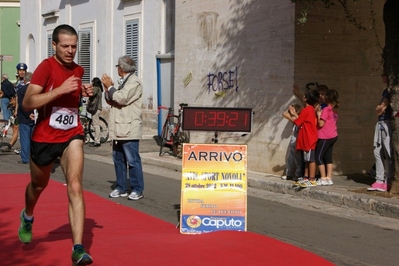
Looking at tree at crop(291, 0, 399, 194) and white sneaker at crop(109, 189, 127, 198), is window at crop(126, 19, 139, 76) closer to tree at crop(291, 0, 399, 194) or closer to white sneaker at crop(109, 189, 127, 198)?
white sneaker at crop(109, 189, 127, 198)

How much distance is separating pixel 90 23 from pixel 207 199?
62.8 ft

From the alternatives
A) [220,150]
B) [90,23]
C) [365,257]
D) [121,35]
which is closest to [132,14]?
[121,35]

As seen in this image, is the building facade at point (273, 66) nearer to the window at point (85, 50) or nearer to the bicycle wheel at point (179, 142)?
the bicycle wheel at point (179, 142)

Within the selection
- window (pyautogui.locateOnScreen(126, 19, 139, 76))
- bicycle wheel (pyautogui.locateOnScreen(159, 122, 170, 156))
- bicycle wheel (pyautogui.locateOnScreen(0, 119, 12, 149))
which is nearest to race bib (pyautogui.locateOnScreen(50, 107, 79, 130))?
bicycle wheel (pyautogui.locateOnScreen(159, 122, 170, 156))

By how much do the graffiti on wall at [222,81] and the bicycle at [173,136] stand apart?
0.87 m

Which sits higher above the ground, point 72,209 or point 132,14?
point 132,14

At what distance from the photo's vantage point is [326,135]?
1331 cm

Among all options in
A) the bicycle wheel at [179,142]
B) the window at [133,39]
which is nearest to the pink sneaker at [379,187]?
the bicycle wheel at [179,142]

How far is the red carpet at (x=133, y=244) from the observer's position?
24.9ft

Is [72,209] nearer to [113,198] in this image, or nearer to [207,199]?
[207,199]

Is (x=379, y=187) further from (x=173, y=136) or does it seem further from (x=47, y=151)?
(x=173, y=136)

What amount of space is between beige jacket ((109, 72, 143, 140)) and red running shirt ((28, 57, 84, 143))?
3.74 metres

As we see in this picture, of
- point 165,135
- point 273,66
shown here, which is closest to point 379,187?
point 273,66

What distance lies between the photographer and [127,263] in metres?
7.42
